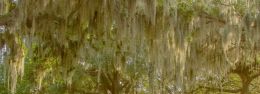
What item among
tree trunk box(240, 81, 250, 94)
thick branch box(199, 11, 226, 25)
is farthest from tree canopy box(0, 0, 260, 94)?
tree trunk box(240, 81, 250, 94)

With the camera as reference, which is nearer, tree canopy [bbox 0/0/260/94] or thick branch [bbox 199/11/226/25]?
tree canopy [bbox 0/0/260/94]

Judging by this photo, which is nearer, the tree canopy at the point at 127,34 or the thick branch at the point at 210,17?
the tree canopy at the point at 127,34

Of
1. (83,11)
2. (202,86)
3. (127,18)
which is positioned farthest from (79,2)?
(202,86)

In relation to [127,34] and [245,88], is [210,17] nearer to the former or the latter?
[127,34]

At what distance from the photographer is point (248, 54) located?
997cm

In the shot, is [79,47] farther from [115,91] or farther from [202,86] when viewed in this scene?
[202,86]

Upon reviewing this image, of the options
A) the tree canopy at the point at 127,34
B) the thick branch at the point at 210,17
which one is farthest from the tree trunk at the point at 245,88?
the thick branch at the point at 210,17

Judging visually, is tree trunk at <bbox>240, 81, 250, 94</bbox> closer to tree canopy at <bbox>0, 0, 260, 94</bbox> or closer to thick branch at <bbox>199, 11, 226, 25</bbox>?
tree canopy at <bbox>0, 0, 260, 94</bbox>

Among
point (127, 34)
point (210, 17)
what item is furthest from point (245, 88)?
point (127, 34)

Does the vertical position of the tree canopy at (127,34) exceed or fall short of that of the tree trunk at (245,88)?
it exceeds it

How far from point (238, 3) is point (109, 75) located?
5663 millimetres

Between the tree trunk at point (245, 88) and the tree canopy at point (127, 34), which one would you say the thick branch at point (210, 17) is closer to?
the tree canopy at point (127, 34)

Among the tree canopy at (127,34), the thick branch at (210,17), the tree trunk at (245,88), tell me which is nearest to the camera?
the tree canopy at (127,34)

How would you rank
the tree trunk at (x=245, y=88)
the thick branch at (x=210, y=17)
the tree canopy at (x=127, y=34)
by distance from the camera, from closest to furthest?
the tree canopy at (x=127, y=34) → the thick branch at (x=210, y=17) → the tree trunk at (x=245, y=88)
